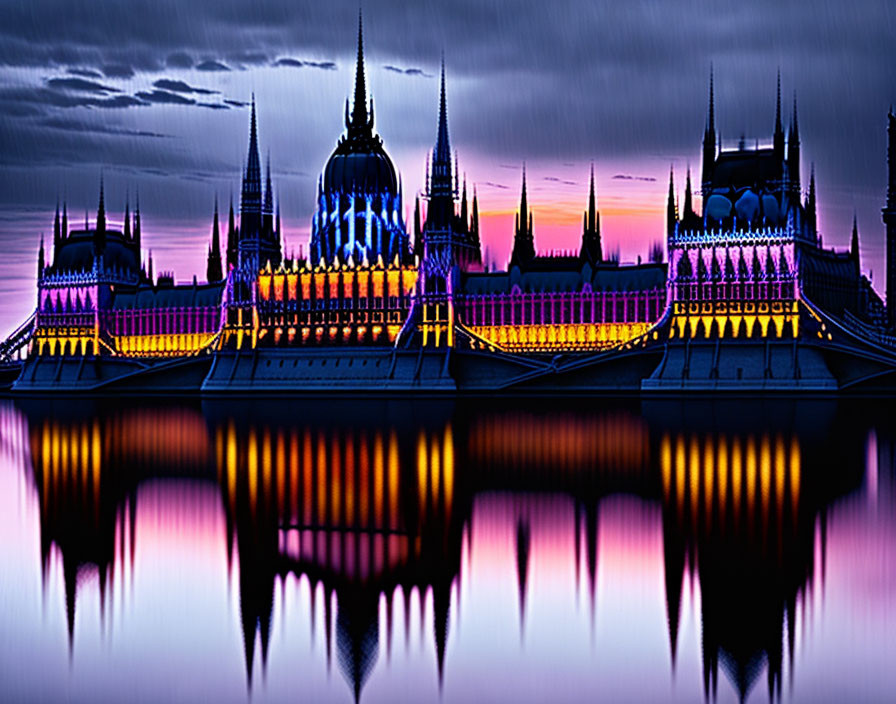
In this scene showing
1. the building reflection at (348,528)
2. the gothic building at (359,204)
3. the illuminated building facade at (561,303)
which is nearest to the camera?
the building reflection at (348,528)

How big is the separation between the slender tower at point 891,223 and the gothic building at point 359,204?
34405mm

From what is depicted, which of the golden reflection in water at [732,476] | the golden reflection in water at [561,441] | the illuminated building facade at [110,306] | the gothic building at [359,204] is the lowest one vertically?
the golden reflection in water at [561,441]

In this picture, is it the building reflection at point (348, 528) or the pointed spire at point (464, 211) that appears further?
the pointed spire at point (464, 211)

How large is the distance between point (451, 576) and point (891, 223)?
81.8m

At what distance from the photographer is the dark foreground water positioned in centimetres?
1194

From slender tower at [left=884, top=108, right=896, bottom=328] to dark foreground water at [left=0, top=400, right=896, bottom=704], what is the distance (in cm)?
5903

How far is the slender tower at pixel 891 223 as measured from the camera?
296ft

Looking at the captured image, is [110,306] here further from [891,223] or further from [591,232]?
[891,223]

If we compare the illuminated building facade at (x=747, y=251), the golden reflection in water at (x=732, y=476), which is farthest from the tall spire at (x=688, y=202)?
the golden reflection in water at (x=732, y=476)

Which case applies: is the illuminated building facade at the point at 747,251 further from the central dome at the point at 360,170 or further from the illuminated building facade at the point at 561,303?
the central dome at the point at 360,170

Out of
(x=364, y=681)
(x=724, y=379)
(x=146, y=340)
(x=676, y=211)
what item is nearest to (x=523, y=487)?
(x=364, y=681)

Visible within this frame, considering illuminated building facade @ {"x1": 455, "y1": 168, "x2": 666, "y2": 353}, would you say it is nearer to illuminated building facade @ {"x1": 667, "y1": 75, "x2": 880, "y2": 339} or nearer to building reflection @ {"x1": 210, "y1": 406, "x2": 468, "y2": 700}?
illuminated building facade @ {"x1": 667, "y1": 75, "x2": 880, "y2": 339}

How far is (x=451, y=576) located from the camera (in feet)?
54.3

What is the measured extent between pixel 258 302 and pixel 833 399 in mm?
44732
